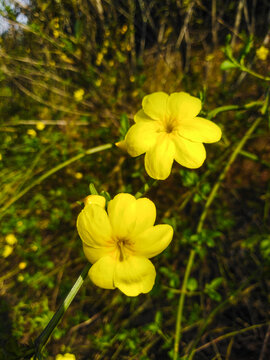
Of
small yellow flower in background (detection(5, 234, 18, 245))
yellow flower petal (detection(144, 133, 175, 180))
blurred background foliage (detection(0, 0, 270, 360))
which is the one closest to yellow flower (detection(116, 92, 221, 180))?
yellow flower petal (detection(144, 133, 175, 180))

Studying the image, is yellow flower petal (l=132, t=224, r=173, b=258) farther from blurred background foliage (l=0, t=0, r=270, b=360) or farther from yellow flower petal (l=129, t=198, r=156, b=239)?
blurred background foliage (l=0, t=0, r=270, b=360)

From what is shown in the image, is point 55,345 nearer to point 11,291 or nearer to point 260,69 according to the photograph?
point 11,291

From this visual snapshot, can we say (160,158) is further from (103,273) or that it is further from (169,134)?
(103,273)

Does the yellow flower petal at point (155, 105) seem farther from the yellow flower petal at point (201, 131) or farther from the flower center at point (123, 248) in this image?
the flower center at point (123, 248)

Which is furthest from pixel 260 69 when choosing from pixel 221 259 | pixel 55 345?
pixel 55 345

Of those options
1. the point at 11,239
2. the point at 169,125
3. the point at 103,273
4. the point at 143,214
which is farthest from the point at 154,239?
the point at 11,239

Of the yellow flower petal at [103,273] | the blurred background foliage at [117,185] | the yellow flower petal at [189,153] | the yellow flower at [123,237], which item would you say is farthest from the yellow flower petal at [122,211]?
the blurred background foliage at [117,185]
